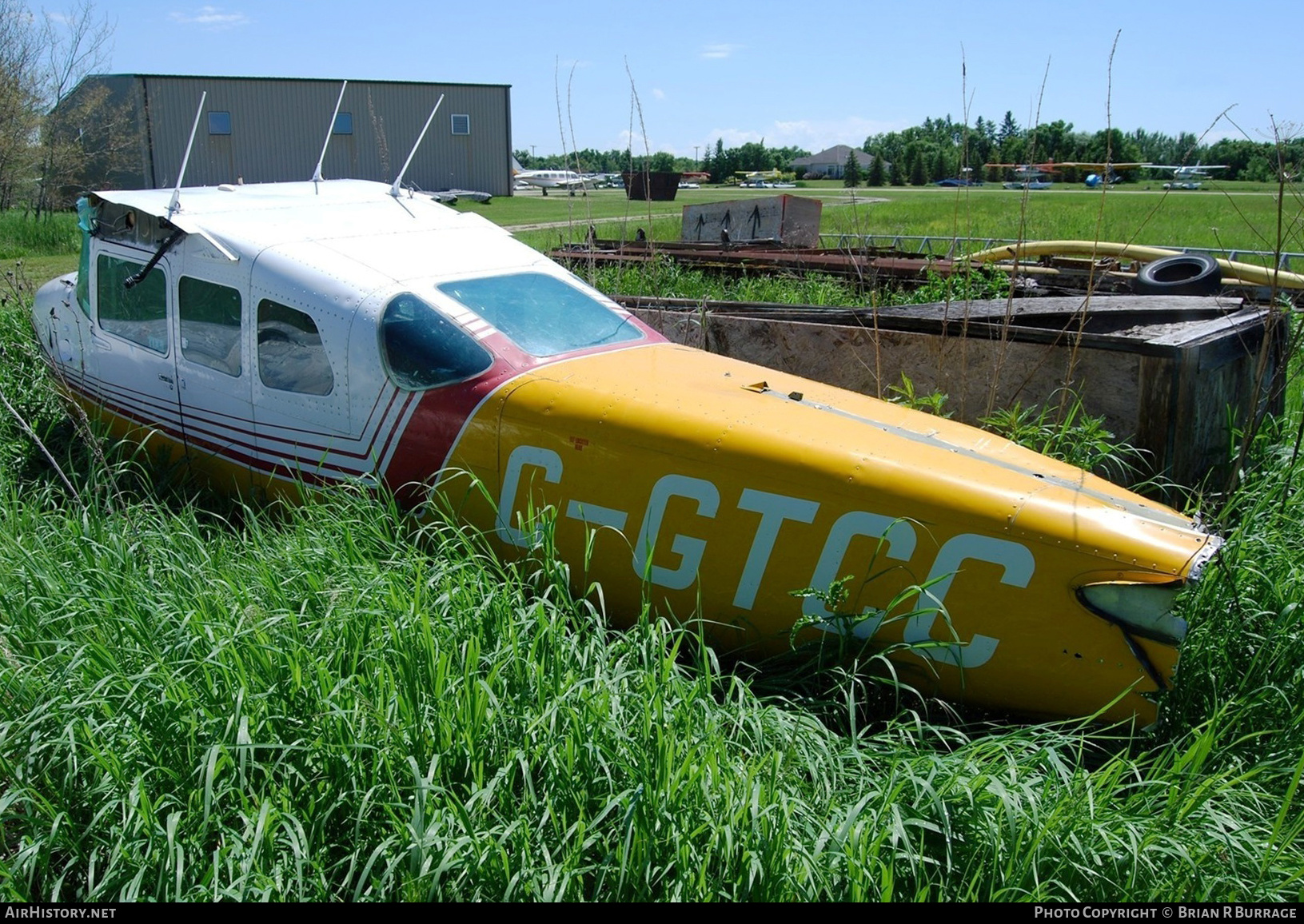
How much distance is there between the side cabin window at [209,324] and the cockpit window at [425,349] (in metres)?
0.95

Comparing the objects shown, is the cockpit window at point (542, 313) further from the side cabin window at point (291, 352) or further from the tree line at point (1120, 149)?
the tree line at point (1120, 149)

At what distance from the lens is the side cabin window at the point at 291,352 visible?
4.34 m

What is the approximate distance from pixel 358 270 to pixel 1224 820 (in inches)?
148

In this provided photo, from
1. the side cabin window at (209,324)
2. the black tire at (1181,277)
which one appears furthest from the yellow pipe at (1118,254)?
the side cabin window at (209,324)

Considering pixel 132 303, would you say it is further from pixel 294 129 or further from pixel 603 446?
pixel 294 129

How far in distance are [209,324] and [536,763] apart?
10.3 ft

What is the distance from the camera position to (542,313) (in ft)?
14.9

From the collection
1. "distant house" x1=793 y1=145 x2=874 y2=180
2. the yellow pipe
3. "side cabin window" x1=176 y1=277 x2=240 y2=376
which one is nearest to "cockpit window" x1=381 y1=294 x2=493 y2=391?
"side cabin window" x1=176 y1=277 x2=240 y2=376

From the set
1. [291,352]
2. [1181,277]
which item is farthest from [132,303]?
[1181,277]

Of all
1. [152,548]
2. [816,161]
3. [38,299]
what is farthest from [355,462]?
[816,161]

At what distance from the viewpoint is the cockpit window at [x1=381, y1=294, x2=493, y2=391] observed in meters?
4.08

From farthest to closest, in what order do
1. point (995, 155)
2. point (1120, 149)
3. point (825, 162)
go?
point (825, 162)
point (1120, 149)
point (995, 155)

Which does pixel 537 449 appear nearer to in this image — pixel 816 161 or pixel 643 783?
pixel 643 783
